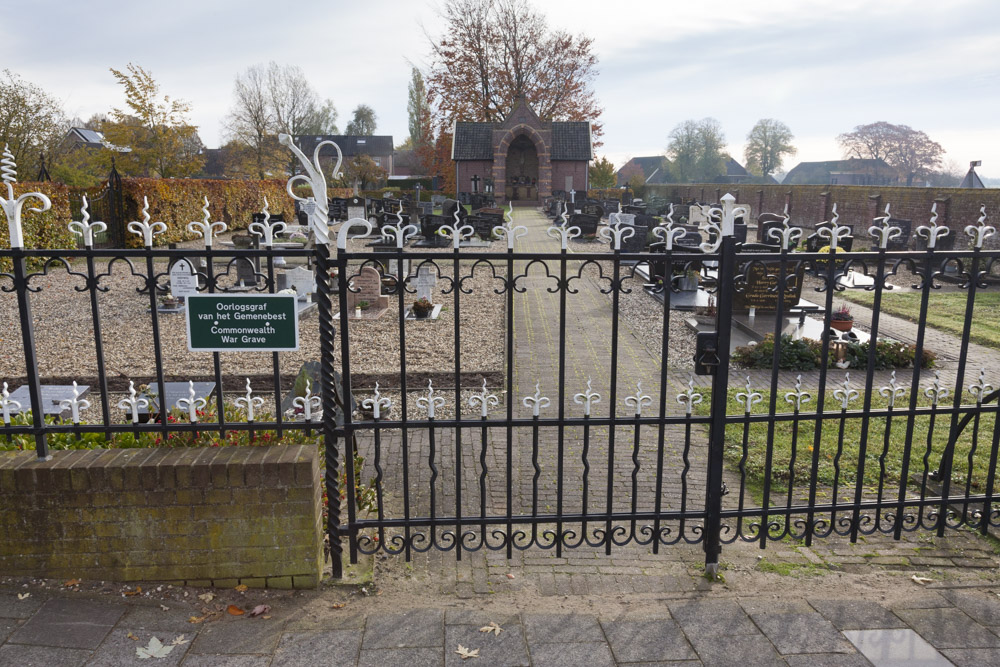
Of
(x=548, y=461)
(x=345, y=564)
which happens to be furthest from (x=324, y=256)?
(x=548, y=461)

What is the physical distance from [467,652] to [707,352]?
2088 millimetres

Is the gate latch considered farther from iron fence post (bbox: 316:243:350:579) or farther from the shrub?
the shrub

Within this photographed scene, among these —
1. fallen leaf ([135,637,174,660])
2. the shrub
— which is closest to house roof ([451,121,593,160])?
the shrub

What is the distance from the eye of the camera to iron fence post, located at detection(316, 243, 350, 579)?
383cm

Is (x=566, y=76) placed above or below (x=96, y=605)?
above

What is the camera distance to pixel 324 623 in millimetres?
3609

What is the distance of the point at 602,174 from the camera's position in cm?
5078

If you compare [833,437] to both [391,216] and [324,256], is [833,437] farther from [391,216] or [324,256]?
[391,216]

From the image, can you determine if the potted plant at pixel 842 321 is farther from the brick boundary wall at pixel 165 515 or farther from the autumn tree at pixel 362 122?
the autumn tree at pixel 362 122

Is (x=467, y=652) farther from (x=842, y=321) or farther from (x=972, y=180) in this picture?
(x=972, y=180)

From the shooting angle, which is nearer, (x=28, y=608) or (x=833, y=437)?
(x=28, y=608)

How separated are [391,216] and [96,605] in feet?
69.2

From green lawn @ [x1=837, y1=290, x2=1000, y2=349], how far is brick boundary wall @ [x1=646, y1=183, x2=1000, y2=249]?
3005mm

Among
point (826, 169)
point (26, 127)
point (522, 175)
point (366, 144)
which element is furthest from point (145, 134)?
point (826, 169)
